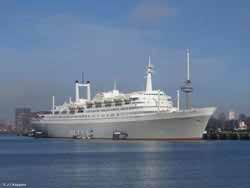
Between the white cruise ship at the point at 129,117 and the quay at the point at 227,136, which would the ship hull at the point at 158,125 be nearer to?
the white cruise ship at the point at 129,117

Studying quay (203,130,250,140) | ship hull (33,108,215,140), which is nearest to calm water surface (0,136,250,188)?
ship hull (33,108,215,140)

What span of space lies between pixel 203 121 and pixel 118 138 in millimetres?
17714

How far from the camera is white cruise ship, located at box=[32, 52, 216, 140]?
3419 inches

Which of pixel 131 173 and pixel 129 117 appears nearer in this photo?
pixel 131 173

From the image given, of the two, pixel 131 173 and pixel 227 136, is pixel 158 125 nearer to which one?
pixel 227 136

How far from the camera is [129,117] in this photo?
314 feet

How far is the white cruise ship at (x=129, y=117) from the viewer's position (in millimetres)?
86838

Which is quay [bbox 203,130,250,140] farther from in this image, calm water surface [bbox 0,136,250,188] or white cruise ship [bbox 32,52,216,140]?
calm water surface [bbox 0,136,250,188]

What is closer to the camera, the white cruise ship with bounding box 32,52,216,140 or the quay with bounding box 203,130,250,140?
the white cruise ship with bounding box 32,52,216,140

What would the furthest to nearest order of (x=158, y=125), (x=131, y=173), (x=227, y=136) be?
(x=227, y=136), (x=158, y=125), (x=131, y=173)

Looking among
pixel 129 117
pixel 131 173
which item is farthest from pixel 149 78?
pixel 131 173

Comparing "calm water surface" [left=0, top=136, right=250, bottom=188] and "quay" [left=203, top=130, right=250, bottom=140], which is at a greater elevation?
"quay" [left=203, top=130, right=250, bottom=140]

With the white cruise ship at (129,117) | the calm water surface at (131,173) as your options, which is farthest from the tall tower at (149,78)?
the calm water surface at (131,173)

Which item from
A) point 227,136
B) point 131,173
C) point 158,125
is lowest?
point 131,173
